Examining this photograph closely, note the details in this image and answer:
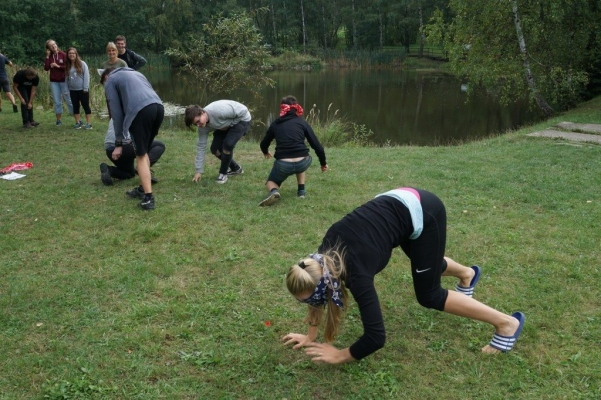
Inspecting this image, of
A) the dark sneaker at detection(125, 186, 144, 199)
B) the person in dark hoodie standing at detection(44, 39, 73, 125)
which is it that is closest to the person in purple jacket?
the dark sneaker at detection(125, 186, 144, 199)

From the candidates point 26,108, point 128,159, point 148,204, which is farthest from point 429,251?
point 26,108

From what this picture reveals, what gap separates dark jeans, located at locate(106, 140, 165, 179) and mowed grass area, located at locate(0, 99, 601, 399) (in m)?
0.37

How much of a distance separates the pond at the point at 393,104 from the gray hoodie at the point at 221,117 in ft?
26.3

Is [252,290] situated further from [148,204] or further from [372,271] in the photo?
[148,204]

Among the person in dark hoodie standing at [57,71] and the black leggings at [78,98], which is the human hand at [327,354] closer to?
the black leggings at [78,98]

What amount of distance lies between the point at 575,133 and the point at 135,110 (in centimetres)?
944

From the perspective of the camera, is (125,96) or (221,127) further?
(221,127)

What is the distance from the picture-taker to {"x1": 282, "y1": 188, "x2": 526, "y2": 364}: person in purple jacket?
2859 millimetres

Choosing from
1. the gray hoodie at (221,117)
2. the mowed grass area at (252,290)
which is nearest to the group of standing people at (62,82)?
the mowed grass area at (252,290)

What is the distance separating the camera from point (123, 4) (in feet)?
154

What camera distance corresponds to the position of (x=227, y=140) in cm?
693

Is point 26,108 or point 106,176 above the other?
point 26,108

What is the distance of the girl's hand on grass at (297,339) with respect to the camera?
3485 mm

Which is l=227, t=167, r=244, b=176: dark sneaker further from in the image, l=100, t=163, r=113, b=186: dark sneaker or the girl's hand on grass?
the girl's hand on grass
